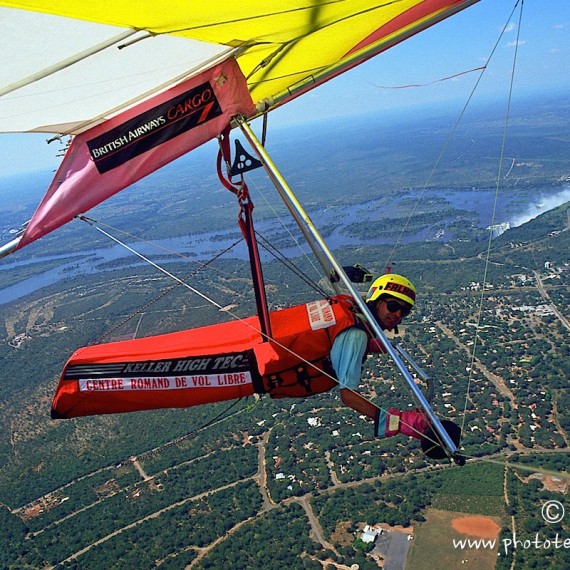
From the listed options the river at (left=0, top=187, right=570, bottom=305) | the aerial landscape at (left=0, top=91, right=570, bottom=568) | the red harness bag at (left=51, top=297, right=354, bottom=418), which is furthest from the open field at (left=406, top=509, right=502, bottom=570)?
the river at (left=0, top=187, right=570, bottom=305)

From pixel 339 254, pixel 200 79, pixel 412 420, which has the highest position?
pixel 200 79

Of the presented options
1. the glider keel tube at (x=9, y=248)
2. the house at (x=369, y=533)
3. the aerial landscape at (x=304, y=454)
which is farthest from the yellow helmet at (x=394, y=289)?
the house at (x=369, y=533)

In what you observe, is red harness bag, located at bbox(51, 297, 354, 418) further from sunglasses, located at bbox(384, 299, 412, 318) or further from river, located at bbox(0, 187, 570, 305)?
river, located at bbox(0, 187, 570, 305)

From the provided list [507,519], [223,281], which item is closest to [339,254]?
[223,281]

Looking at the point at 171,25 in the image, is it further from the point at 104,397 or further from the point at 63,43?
the point at 104,397

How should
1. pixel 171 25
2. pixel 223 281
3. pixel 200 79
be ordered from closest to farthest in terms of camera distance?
pixel 171 25 → pixel 200 79 → pixel 223 281
